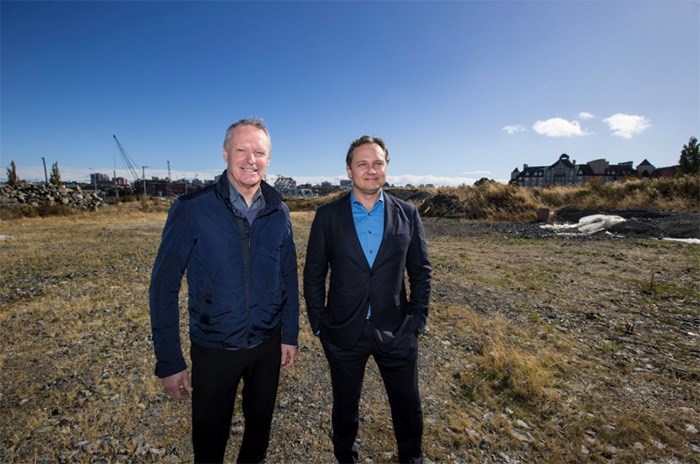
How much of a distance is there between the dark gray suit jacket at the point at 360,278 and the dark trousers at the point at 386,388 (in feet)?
0.38

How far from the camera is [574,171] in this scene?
317ft

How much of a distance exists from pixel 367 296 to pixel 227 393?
1387 millimetres

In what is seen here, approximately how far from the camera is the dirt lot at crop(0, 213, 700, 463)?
3.49 meters

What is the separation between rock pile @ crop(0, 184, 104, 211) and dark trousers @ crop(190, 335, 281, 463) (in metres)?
42.0

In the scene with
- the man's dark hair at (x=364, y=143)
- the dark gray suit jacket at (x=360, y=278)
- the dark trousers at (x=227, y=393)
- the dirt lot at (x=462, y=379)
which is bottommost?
the dirt lot at (x=462, y=379)

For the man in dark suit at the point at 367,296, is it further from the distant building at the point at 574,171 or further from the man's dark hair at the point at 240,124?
the distant building at the point at 574,171

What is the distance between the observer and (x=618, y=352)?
5.44m

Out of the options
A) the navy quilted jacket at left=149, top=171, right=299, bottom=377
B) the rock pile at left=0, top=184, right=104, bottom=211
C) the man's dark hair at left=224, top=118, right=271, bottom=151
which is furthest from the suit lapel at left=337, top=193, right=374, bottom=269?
the rock pile at left=0, top=184, right=104, bottom=211

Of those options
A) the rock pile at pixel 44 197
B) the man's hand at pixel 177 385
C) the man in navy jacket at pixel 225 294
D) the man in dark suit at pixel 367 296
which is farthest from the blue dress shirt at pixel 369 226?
the rock pile at pixel 44 197

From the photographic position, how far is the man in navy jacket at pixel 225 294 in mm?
2441

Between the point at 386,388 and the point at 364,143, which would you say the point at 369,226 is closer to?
the point at 364,143

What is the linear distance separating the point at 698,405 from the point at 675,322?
314 cm

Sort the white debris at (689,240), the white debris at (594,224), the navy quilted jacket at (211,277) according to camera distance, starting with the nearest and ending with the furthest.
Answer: the navy quilted jacket at (211,277) → the white debris at (689,240) → the white debris at (594,224)

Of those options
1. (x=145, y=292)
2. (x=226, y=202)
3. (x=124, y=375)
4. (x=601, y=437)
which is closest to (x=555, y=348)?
(x=601, y=437)
